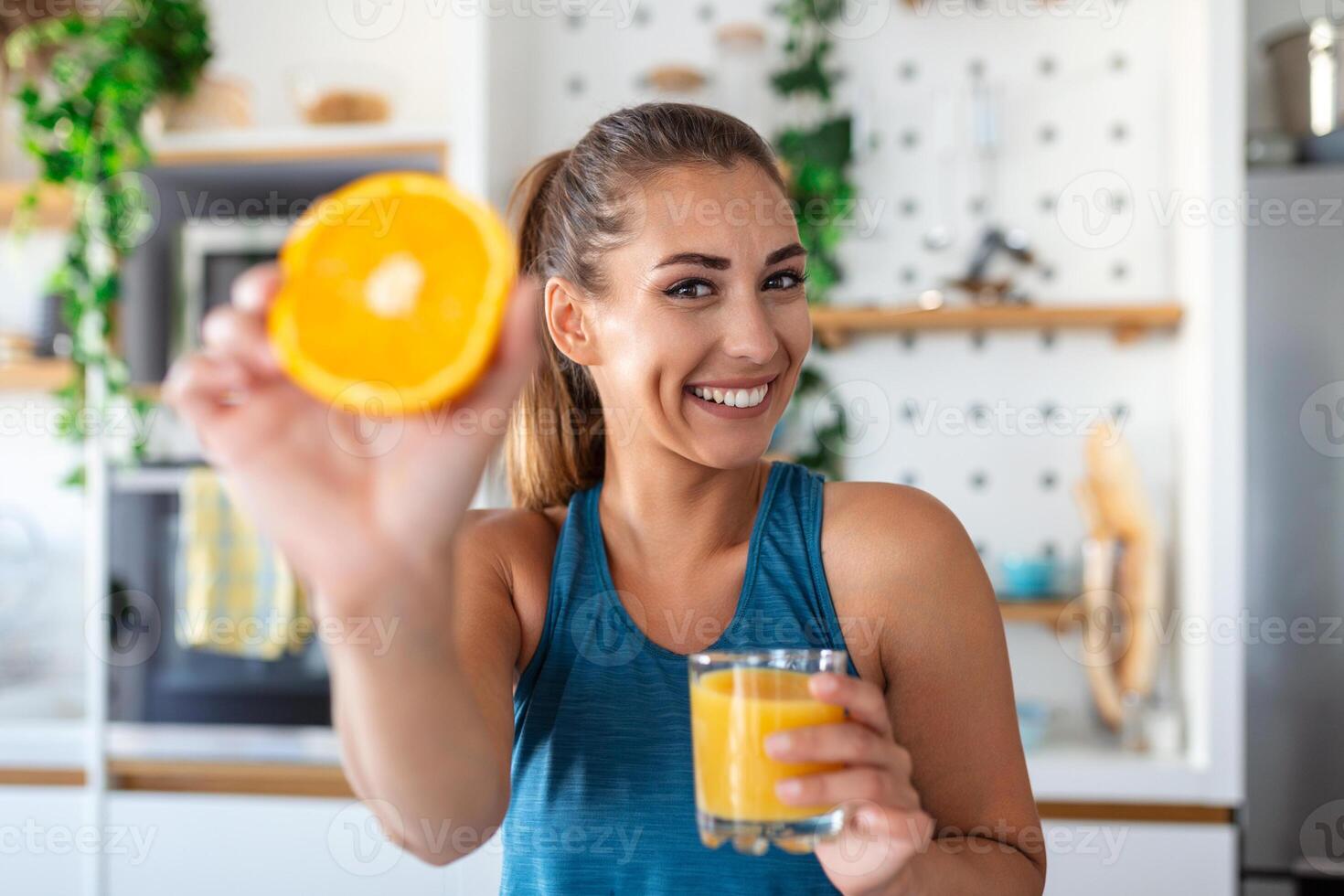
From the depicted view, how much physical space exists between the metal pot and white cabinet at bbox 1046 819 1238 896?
1424 mm

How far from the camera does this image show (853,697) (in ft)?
2.47

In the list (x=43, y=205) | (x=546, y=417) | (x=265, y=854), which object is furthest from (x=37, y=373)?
(x=546, y=417)

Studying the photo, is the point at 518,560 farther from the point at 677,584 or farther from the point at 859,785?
the point at 859,785

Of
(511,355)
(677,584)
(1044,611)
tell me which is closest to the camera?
(511,355)

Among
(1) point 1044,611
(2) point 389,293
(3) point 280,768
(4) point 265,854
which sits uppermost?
(2) point 389,293

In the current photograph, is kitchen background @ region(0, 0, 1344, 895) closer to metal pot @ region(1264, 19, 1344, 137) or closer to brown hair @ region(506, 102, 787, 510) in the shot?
metal pot @ region(1264, 19, 1344, 137)

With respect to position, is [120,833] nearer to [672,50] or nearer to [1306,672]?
[672,50]

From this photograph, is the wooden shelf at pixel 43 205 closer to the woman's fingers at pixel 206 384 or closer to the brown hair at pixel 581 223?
the brown hair at pixel 581 223

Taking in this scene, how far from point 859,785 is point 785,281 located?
21.7 inches

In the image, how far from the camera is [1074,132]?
2672 millimetres

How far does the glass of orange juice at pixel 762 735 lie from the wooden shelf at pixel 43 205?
7.37ft

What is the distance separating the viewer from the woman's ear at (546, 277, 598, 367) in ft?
3.97

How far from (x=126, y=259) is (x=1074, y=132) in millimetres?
2153

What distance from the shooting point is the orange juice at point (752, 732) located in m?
0.77
